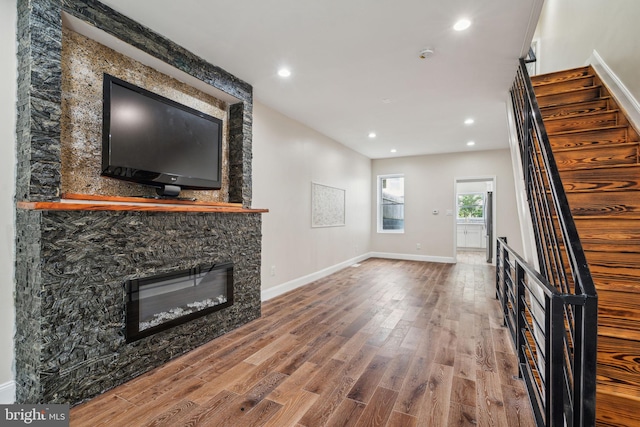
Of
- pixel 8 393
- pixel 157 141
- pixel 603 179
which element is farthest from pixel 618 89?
pixel 8 393

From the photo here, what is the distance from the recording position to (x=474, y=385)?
1990 millimetres

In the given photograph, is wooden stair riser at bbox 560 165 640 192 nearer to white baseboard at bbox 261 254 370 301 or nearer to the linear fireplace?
the linear fireplace

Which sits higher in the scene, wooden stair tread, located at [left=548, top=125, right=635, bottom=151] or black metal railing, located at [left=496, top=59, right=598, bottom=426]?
wooden stair tread, located at [left=548, top=125, right=635, bottom=151]

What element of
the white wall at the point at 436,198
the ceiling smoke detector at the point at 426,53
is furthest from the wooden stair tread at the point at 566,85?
the white wall at the point at 436,198

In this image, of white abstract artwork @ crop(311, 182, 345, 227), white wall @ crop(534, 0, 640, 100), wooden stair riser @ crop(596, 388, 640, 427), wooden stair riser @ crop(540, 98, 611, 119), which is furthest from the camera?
white abstract artwork @ crop(311, 182, 345, 227)

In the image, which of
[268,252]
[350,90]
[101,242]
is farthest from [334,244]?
[101,242]

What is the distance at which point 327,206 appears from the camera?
5500 millimetres

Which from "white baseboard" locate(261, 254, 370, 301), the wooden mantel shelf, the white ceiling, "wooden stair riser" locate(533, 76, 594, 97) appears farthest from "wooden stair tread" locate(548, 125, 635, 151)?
"white baseboard" locate(261, 254, 370, 301)

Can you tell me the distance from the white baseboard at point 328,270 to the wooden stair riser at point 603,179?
3.32m

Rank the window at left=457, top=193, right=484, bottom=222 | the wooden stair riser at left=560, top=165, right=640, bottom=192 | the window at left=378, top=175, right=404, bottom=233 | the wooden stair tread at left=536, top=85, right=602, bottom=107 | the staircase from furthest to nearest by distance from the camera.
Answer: the window at left=457, top=193, right=484, bottom=222 < the window at left=378, top=175, right=404, bottom=233 < the wooden stair tread at left=536, top=85, right=602, bottom=107 < the wooden stair riser at left=560, top=165, right=640, bottom=192 < the staircase

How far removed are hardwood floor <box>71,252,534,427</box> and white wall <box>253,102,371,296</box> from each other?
0.97 meters

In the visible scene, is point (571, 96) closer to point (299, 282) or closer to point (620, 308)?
point (620, 308)

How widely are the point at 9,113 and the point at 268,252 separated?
274 centimetres

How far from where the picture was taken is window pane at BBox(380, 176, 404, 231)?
7.64 meters
